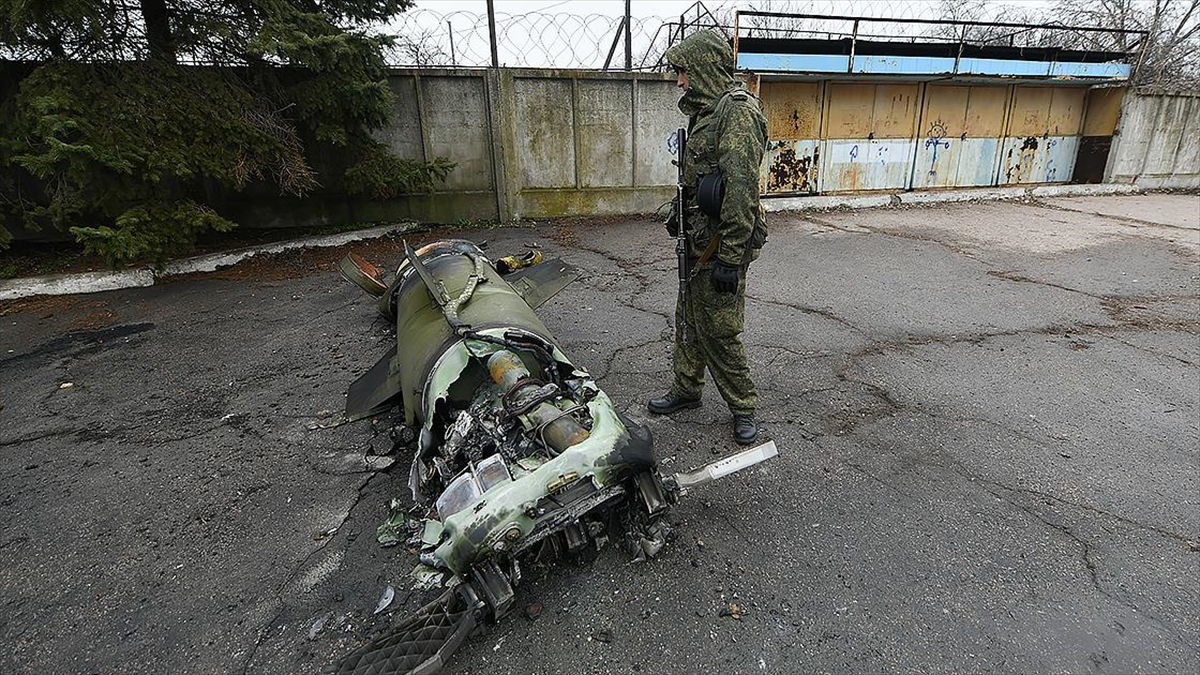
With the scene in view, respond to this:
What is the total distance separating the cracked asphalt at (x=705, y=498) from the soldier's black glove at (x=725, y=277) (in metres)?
0.85

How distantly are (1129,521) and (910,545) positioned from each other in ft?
3.38

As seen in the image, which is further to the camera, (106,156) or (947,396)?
(106,156)

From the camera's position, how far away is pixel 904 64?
9.92 metres

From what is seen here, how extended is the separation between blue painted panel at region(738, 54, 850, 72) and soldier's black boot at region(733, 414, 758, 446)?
795 centimetres

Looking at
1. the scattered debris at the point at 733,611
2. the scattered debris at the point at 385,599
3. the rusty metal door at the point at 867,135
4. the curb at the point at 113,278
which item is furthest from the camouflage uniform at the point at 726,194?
the rusty metal door at the point at 867,135

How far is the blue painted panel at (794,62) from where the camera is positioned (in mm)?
9367

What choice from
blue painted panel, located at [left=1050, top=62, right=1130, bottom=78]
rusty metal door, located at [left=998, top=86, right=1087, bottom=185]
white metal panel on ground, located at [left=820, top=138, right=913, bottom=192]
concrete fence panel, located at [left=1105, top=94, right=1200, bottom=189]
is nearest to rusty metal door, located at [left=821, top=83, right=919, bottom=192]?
white metal panel on ground, located at [left=820, top=138, right=913, bottom=192]

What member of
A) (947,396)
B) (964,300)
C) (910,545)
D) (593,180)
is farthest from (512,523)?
(593,180)

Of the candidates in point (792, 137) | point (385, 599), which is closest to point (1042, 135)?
point (792, 137)

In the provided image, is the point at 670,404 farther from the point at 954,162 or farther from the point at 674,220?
the point at 954,162

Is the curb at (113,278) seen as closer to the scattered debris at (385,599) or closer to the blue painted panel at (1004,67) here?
the scattered debris at (385,599)

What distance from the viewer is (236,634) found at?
2.02 meters

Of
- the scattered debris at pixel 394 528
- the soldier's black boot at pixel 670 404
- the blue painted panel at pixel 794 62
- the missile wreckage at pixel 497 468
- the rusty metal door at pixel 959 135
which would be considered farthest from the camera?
the rusty metal door at pixel 959 135

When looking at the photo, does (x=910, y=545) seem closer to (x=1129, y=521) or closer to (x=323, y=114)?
(x=1129, y=521)
